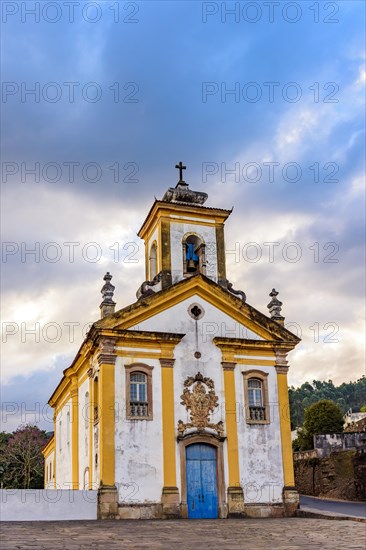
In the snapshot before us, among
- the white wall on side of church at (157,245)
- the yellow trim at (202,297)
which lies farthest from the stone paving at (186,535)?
the white wall on side of church at (157,245)

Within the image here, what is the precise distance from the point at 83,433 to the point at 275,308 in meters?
9.17

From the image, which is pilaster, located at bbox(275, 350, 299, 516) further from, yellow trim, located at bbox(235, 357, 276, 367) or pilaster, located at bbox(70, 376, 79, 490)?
pilaster, located at bbox(70, 376, 79, 490)

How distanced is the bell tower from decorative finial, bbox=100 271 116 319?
1859mm

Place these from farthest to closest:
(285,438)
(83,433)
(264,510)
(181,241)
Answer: (181,241)
(83,433)
(285,438)
(264,510)

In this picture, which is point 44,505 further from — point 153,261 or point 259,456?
point 153,261

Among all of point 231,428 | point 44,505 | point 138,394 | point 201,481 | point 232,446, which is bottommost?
point 44,505

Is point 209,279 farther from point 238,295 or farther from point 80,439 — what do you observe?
point 80,439

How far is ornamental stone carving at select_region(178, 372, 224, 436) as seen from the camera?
2431cm

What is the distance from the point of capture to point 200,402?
80.6ft

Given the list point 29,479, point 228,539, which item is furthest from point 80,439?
point 29,479

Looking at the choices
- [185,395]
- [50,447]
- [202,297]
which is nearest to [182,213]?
[202,297]

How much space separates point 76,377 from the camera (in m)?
29.5

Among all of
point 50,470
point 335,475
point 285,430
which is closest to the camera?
point 285,430

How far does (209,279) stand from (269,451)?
6817 mm
